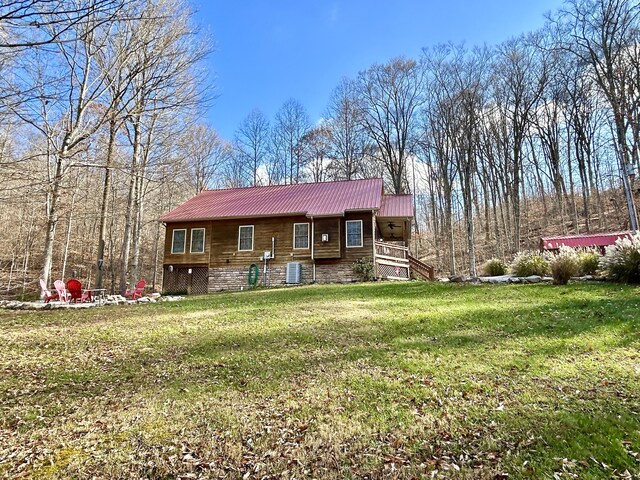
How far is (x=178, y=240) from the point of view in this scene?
18.0 meters

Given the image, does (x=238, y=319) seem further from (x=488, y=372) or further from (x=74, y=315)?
(x=488, y=372)

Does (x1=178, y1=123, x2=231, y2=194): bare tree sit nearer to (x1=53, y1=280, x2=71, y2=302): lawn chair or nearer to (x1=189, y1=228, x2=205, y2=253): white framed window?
(x1=189, y1=228, x2=205, y2=253): white framed window

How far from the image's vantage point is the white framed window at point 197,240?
17750mm

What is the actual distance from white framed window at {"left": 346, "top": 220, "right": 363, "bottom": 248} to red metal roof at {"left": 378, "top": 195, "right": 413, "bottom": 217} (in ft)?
4.96

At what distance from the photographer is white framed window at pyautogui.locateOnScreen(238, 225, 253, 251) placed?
17266 millimetres

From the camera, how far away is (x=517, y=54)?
21.2m

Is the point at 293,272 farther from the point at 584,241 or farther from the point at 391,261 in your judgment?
the point at 584,241

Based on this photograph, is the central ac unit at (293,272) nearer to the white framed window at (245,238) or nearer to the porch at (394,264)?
the white framed window at (245,238)

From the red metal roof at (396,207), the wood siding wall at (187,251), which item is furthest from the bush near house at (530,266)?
the wood siding wall at (187,251)

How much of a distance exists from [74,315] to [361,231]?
37.9ft

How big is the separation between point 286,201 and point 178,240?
618 cm

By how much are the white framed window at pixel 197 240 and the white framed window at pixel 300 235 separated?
506 centimetres

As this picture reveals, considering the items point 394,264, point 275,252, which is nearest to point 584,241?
point 394,264

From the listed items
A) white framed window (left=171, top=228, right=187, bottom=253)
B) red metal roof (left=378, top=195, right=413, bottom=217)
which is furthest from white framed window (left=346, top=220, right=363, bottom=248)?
white framed window (left=171, top=228, right=187, bottom=253)
